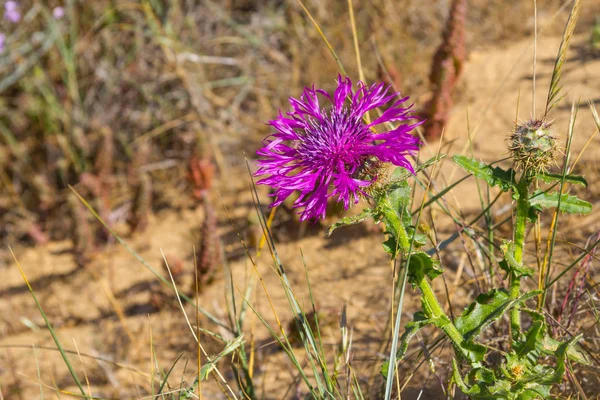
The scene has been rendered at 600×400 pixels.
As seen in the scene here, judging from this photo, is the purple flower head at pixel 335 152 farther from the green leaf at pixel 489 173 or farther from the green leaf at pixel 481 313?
the green leaf at pixel 481 313

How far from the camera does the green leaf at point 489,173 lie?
180 cm

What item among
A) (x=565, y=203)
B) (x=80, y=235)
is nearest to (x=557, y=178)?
(x=565, y=203)

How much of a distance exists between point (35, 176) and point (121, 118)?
0.87 m

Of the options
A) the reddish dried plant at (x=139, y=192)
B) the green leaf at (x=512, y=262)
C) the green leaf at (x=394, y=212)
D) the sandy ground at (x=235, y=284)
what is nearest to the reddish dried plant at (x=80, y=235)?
the sandy ground at (x=235, y=284)

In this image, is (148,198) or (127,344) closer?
(127,344)

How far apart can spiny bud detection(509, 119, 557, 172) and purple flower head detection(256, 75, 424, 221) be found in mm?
302

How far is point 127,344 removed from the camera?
147 inches

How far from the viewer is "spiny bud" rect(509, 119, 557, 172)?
175 centimetres

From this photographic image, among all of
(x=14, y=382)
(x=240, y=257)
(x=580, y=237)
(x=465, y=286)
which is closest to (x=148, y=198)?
(x=240, y=257)

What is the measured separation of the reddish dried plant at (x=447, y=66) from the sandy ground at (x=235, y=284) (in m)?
0.24

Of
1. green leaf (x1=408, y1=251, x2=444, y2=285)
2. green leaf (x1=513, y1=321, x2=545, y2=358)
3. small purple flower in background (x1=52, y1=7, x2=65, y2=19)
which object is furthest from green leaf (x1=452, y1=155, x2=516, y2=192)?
small purple flower in background (x1=52, y1=7, x2=65, y2=19)

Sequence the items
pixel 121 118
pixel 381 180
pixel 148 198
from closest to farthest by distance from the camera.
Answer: pixel 381 180 → pixel 148 198 → pixel 121 118

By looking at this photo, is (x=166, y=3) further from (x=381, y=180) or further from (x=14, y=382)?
(x=381, y=180)

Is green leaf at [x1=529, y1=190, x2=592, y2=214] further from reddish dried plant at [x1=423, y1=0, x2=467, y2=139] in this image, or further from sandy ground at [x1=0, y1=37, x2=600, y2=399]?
reddish dried plant at [x1=423, y1=0, x2=467, y2=139]
